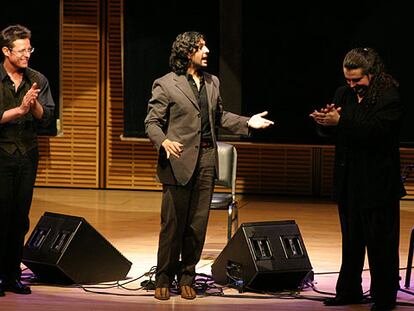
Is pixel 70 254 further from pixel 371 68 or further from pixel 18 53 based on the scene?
pixel 371 68

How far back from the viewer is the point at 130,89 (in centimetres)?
989

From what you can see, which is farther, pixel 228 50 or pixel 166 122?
pixel 228 50

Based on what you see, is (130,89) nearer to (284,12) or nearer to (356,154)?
(284,12)

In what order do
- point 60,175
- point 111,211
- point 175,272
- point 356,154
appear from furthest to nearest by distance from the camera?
1. point 60,175
2. point 111,211
3. point 175,272
4. point 356,154

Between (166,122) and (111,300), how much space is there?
1132mm

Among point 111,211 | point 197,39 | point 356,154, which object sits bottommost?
point 111,211

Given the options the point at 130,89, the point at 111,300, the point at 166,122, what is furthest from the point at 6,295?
the point at 130,89

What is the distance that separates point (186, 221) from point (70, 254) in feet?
2.55

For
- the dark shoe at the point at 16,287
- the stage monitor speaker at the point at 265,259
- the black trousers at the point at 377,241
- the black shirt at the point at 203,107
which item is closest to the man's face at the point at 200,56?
the black shirt at the point at 203,107

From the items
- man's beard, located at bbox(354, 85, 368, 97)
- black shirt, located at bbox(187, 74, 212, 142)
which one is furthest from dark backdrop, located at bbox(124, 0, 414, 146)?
man's beard, located at bbox(354, 85, 368, 97)

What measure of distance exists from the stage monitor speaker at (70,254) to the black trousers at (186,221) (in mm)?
495

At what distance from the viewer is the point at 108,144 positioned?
10.5 meters

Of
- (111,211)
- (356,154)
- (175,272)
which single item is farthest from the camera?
(111,211)

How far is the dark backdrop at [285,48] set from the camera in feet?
30.6
